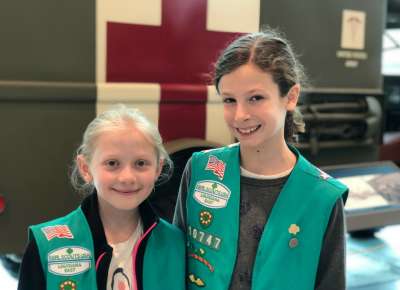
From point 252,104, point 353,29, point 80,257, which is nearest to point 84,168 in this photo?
point 80,257

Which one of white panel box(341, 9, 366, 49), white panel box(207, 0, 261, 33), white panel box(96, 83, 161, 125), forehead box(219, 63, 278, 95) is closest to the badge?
forehead box(219, 63, 278, 95)

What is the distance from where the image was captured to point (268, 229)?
4.12ft

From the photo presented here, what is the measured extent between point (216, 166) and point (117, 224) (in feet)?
1.01

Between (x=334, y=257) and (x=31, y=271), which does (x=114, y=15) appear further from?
(x=334, y=257)

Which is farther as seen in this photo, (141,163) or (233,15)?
(233,15)

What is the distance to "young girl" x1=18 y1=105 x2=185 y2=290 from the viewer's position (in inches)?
47.6

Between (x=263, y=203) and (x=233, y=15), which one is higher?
(x=233, y=15)

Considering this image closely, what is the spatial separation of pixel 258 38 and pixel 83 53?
0.97m

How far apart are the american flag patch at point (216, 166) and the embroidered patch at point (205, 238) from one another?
154 millimetres

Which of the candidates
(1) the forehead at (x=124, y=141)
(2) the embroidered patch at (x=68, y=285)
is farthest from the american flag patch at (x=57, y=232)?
(1) the forehead at (x=124, y=141)

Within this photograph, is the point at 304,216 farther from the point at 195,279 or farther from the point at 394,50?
the point at 394,50

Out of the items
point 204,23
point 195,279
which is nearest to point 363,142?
point 204,23

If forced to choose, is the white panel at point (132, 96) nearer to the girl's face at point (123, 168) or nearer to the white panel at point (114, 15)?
the white panel at point (114, 15)

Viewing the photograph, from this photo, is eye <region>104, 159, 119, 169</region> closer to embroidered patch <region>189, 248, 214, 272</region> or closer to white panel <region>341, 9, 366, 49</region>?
embroidered patch <region>189, 248, 214, 272</region>
